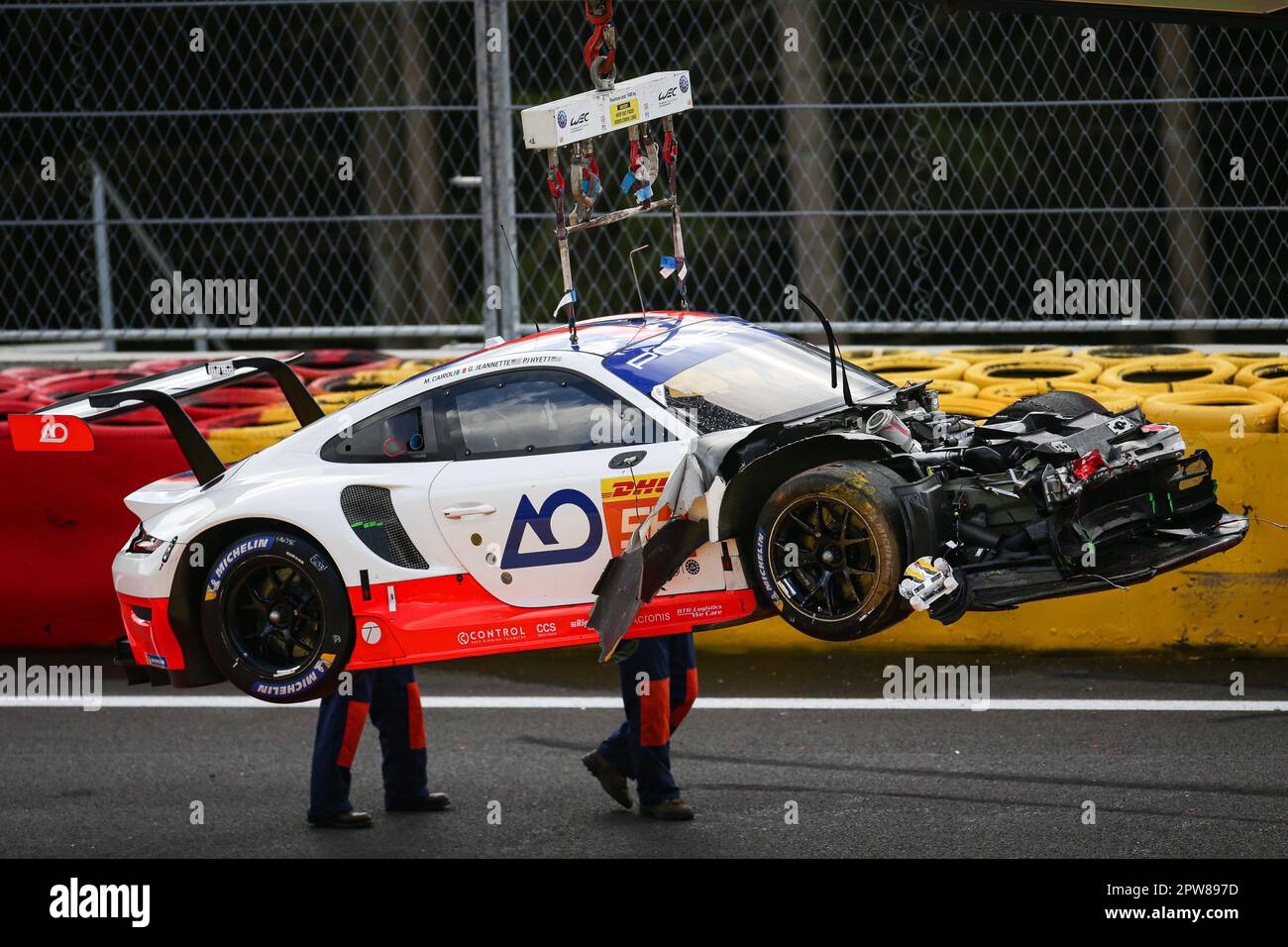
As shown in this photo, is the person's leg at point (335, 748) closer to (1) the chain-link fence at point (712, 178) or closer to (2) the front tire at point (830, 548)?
(1) the chain-link fence at point (712, 178)

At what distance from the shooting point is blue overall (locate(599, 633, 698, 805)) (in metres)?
8.87

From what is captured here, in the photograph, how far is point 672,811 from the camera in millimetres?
9055

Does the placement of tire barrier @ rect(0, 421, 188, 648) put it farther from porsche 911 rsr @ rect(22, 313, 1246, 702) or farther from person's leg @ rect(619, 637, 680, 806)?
porsche 911 rsr @ rect(22, 313, 1246, 702)

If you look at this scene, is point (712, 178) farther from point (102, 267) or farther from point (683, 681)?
point (683, 681)

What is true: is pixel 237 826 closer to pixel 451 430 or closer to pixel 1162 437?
pixel 451 430

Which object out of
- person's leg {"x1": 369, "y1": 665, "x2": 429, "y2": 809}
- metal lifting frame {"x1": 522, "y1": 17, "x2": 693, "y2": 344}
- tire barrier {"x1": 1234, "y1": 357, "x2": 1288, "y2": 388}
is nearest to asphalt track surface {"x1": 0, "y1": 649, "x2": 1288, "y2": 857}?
person's leg {"x1": 369, "y1": 665, "x2": 429, "y2": 809}

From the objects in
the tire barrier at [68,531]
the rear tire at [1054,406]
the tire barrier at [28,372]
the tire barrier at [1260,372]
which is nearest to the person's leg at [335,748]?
the tire barrier at [68,531]

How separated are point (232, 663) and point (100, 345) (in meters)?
7.58

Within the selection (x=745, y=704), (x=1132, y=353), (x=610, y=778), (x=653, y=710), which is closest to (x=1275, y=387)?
(x=1132, y=353)

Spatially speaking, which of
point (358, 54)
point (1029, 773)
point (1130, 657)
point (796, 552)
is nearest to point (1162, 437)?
point (796, 552)

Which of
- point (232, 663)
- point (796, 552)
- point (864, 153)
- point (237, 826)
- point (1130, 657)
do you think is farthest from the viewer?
point (864, 153)

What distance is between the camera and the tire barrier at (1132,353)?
10.6m

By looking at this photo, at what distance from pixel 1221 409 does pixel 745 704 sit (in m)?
3.18

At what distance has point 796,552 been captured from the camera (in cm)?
482
